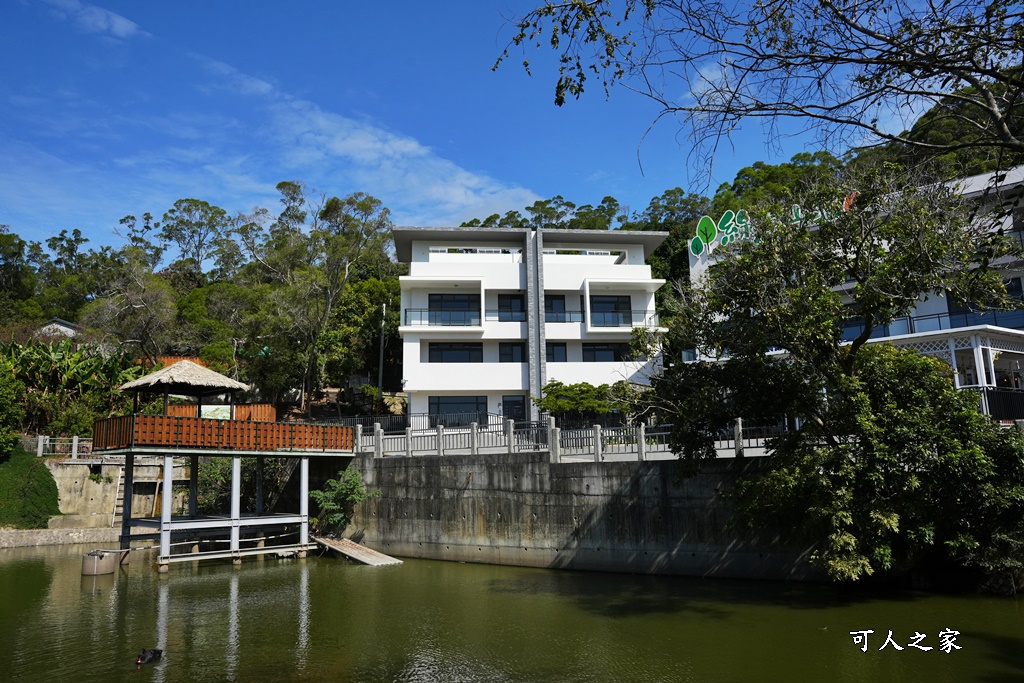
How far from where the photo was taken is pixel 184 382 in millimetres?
21062

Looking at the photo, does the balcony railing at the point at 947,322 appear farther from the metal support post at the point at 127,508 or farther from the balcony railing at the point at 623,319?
the metal support post at the point at 127,508

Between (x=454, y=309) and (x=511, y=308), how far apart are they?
2.82 metres

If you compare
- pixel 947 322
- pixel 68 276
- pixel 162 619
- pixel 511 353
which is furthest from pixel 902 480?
pixel 68 276

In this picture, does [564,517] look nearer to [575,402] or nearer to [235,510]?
[235,510]

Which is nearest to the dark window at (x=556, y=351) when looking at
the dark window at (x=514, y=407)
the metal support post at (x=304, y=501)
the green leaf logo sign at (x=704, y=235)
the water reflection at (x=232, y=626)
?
the dark window at (x=514, y=407)

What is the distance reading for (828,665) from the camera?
33.4 feet

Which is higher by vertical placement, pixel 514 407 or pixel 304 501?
pixel 514 407

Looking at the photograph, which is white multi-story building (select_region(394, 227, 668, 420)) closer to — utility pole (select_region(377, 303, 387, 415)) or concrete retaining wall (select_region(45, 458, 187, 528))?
utility pole (select_region(377, 303, 387, 415))

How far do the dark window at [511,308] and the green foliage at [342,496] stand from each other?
43.7 feet

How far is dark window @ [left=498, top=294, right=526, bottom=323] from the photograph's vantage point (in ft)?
113

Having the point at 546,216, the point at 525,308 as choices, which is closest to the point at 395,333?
the point at 525,308

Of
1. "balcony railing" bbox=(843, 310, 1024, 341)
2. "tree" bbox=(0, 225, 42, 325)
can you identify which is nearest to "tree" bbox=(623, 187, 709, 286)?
"balcony railing" bbox=(843, 310, 1024, 341)

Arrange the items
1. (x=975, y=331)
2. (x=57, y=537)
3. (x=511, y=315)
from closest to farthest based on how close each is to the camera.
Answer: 1. (x=975, y=331)
2. (x=57, y=537)
3. (x=511, y=315)

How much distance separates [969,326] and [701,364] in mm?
11651
